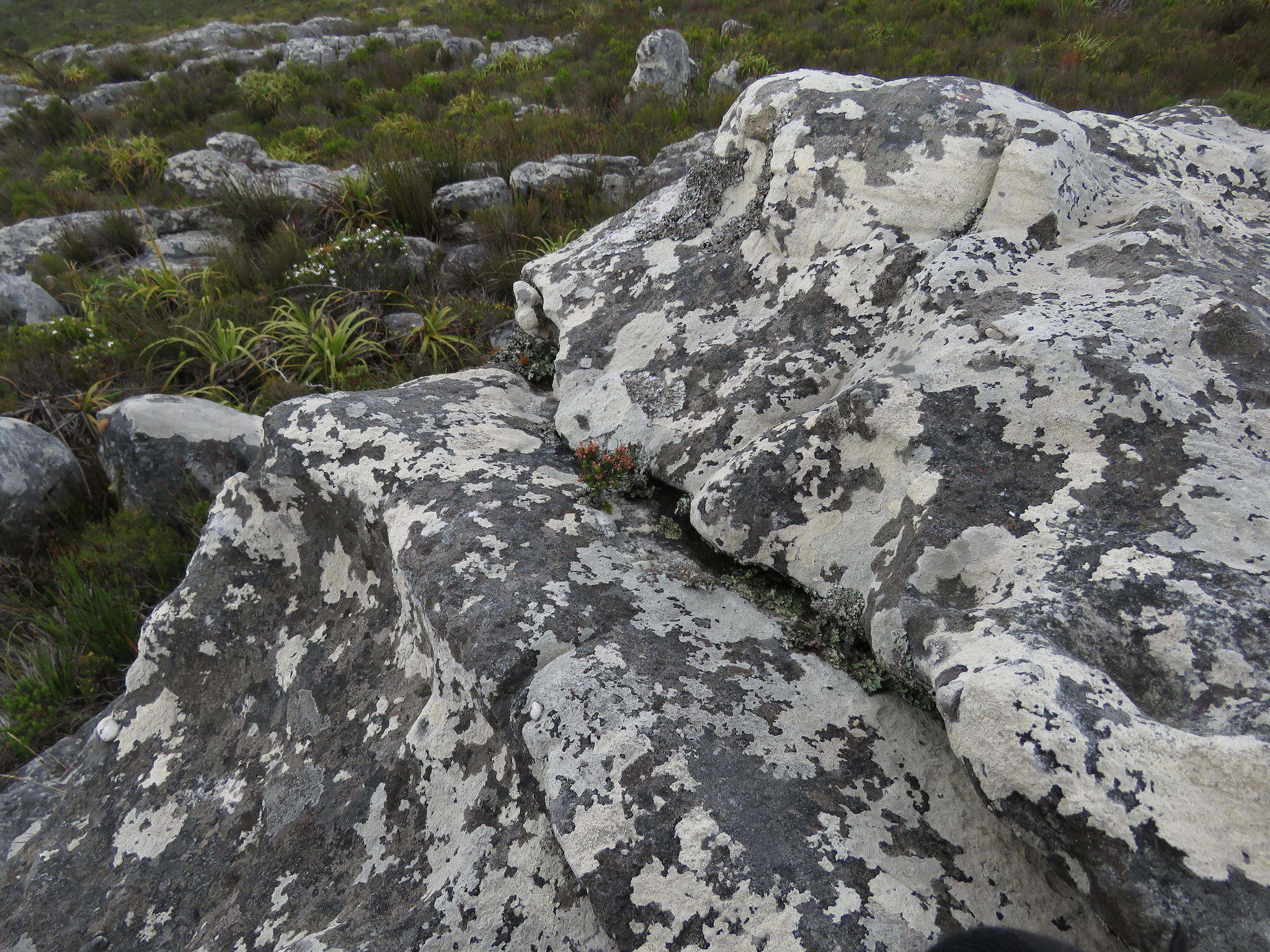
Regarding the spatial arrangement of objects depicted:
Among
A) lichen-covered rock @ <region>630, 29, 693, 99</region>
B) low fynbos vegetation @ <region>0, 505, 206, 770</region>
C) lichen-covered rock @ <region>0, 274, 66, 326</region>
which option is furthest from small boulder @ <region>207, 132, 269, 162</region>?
low fynbos vegetation @ <region>0, 505, 206, 770</region>

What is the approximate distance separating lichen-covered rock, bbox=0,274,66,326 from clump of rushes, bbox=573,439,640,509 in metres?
6.35

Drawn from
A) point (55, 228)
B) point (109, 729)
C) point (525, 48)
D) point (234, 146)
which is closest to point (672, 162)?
point (109, 729)

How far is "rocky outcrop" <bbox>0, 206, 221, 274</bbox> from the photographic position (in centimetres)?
793

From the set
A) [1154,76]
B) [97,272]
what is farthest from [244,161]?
[1154,76]

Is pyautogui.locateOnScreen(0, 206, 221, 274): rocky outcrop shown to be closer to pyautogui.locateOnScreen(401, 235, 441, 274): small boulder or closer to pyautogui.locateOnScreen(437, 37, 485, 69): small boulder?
pyautogui.locateOnScreen(401, 235, 441, 274): small boulder

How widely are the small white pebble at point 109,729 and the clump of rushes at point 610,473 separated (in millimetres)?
2403

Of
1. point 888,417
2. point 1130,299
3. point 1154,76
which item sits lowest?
point 1154,76

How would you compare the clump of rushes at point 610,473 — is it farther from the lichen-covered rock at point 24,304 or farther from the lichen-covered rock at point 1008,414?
the lichen-covered rock at point 24,304

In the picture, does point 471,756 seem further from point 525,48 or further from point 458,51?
point 458,51

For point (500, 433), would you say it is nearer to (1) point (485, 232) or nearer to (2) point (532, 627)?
(2) point (532, 627)

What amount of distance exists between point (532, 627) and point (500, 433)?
129 centimetres

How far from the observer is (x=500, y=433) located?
3.32 meters

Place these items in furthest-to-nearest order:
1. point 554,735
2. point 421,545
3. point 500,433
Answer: point 500,433, point 421,545, point 554,735

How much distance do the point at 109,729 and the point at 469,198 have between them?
20.0 feet
